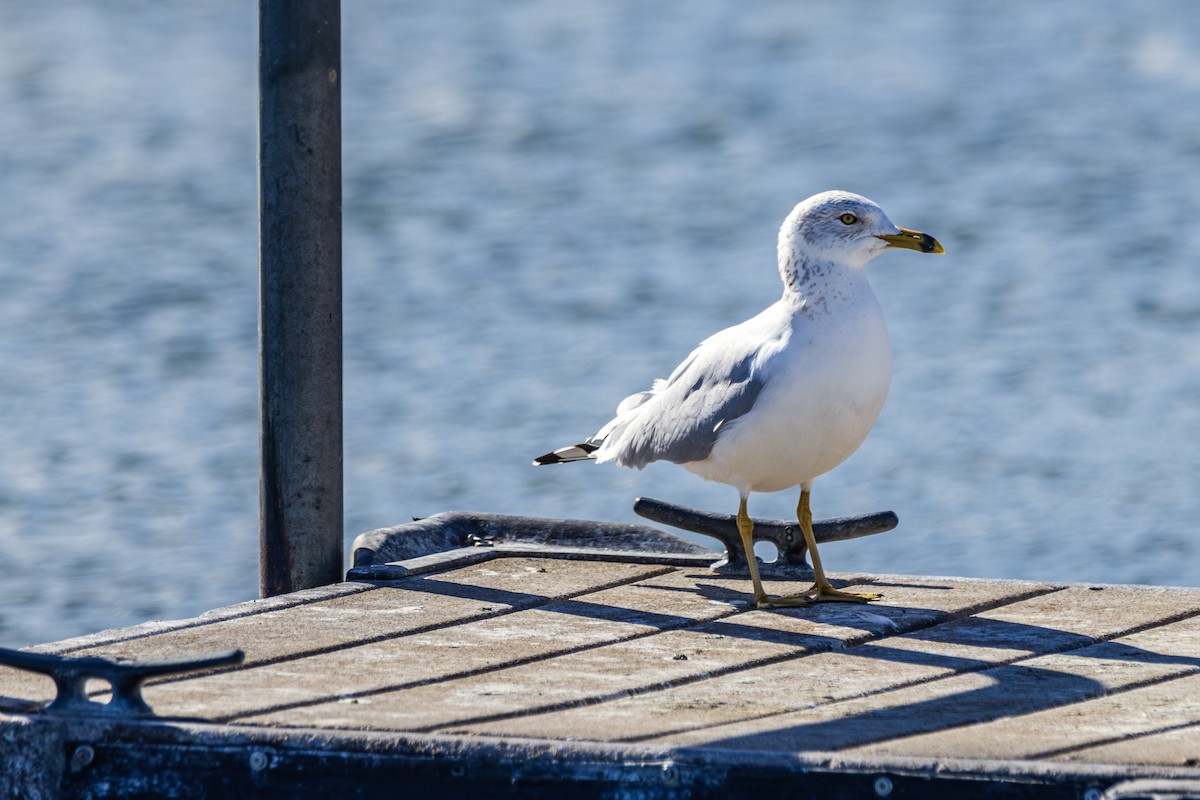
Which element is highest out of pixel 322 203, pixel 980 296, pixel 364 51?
pixel 364 51

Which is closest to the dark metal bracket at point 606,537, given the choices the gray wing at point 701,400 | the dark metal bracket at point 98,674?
the gray wing at point 701,400

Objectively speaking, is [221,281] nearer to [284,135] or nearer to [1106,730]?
[284,135]

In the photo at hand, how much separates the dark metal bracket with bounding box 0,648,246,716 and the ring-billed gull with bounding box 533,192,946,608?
189 cm

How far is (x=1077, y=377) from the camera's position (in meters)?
14.6

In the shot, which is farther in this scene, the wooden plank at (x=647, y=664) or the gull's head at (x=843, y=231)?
the gull's head at (x=843, y=231)

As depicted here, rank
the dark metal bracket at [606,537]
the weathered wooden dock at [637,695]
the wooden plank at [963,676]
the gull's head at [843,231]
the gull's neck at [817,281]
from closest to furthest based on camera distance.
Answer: the weathered wooden dock at [637,695]
the wooden plank at [963,676]
the gull's neck at [817,281]
the gull's head at [843,231]
the dark metal bracket at [606,537]

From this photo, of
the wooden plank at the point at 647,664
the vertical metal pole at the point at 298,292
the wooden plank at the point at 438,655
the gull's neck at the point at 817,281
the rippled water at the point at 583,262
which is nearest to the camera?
the wooden plank at the point at 647,664

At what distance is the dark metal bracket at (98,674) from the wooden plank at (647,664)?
25 centimetres

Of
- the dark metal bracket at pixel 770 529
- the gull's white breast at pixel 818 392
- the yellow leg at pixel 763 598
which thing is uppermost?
the gull's white breast at pixel 818 392

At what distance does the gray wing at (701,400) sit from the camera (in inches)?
233

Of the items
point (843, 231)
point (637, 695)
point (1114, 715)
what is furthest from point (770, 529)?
point (1114, 715)

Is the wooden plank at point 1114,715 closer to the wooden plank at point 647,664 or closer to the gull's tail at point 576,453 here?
the wooden plank at point 647,664

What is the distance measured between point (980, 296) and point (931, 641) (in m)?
10.8

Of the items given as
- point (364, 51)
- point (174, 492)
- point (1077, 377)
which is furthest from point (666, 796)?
point (364, 51)
